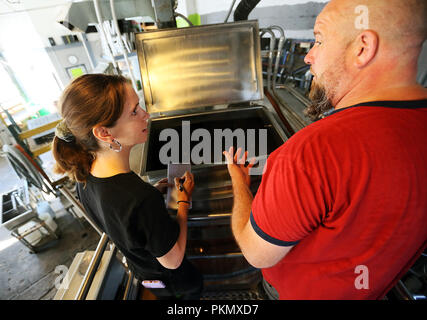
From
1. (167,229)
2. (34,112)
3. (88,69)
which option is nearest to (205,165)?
(167,229)

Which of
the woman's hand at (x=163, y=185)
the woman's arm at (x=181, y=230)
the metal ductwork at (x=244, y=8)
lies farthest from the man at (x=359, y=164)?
the metal ductwork at (x=244, y=8)

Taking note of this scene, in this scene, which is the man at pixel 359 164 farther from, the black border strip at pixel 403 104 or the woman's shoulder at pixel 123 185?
the woman's shoulder at pixel 123 185

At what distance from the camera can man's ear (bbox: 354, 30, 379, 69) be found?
479 mm

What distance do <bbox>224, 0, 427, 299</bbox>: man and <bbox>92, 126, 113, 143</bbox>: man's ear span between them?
613 mm

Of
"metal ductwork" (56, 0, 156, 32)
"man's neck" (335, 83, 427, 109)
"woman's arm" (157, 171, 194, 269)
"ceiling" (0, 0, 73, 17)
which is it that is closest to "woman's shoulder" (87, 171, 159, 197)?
"woman's arm" (157, 171, 194, 269)

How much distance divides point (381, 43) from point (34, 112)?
553 cm

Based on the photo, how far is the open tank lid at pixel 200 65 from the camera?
1.36 meters

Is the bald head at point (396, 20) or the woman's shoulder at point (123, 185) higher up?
the bald head at point (396, 20)

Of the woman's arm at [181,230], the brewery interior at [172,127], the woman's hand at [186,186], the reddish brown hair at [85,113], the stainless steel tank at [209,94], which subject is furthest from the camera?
the stainless steel tank at [209,94]

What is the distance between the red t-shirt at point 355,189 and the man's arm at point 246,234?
0.04m

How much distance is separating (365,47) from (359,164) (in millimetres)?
330

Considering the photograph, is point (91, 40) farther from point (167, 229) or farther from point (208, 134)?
point (167, 229)

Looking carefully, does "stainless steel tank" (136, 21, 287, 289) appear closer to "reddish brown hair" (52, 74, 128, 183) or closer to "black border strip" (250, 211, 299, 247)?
"reddish brown hair" (52, 74, 128, 183)

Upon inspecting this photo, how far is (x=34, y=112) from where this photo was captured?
3936mm
